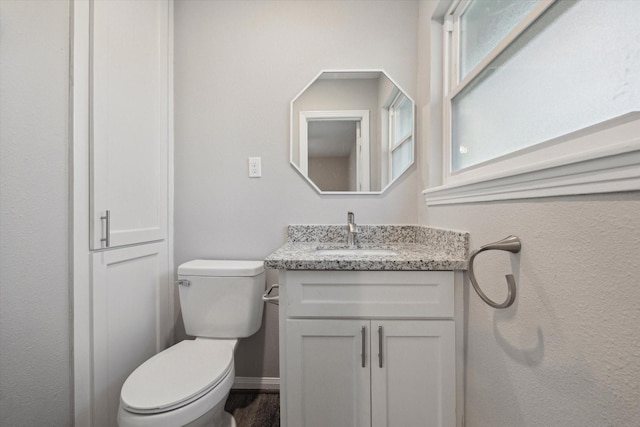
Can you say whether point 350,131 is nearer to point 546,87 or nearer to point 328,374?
point 546,87

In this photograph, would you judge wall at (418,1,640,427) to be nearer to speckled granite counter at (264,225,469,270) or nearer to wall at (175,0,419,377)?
speckled granite counter at (264,225,469,270)

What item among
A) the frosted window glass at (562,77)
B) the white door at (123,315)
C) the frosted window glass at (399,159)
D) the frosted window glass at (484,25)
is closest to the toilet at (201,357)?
the white door at (123,315)

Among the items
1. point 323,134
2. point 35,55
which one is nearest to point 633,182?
point 323,134

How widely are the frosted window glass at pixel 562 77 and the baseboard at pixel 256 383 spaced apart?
59.5 inches

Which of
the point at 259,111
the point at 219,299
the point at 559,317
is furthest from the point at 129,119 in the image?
the point at 559,317

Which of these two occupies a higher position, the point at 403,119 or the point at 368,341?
the point at 403,119

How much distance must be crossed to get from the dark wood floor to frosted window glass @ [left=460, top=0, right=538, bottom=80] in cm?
→ 179

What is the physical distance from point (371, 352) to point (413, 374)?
0.53ft

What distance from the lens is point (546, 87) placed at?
2.19 ft

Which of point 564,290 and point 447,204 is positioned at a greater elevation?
point 447,204

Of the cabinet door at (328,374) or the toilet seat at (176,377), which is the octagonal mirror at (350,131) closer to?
the cabinet door at (328,374)

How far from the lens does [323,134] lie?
146 cm

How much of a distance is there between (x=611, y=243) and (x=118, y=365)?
1614 mm

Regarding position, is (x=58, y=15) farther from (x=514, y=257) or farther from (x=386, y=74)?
(x=514, y=257)
